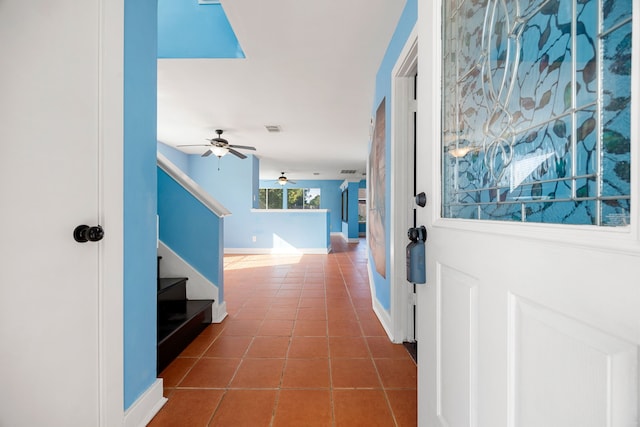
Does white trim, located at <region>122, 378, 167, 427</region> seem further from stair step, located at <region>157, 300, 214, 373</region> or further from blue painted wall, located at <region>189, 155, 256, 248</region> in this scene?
blue painted wall, located at <region>189, 155, 256, 248</region>

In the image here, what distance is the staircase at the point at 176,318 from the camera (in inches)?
73.7

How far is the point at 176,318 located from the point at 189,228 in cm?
76

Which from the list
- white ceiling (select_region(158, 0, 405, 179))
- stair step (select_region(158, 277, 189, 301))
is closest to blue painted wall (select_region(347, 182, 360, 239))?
white ceiling (select_region(158, 0, 405, 179))

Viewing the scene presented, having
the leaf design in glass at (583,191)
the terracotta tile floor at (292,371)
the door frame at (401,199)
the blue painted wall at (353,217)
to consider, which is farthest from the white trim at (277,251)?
the leaf design in glass at (583,191)

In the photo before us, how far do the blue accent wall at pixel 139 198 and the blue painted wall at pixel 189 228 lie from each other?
42.6 inches

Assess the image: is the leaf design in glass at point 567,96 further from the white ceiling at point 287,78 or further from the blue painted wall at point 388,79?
the white ceiling at point 287,78

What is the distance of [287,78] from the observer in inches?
127

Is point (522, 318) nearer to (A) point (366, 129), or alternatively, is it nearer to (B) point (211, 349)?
→ (B) point (211, 349)

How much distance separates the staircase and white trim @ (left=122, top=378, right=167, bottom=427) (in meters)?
0.34

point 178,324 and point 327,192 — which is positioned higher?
point 327,192

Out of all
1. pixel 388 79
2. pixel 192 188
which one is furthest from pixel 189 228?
pixel 388 79

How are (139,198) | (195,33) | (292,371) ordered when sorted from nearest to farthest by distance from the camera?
(139,198) < (292,371) < (195,33)

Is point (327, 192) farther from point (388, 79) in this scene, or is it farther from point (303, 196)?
point (388, 79)

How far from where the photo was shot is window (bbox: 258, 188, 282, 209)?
13305 millimetres
